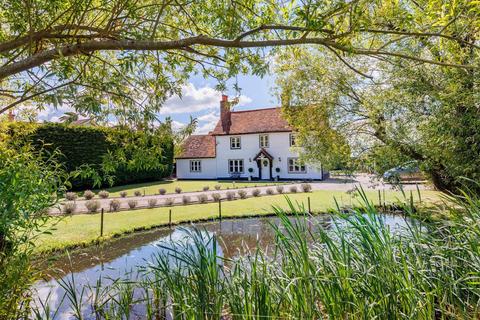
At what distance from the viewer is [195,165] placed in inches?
1489

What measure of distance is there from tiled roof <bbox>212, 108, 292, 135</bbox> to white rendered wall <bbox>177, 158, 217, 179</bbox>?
3603 mm

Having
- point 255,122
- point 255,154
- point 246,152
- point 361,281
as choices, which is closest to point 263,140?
point 255,154

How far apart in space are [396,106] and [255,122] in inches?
974

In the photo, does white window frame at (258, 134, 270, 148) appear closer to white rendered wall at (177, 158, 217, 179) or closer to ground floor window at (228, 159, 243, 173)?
ground floor window at (228, 159, 243, 173)

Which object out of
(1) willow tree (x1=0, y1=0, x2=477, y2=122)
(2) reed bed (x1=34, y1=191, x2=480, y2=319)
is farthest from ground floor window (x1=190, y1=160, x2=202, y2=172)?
(2) reed bed (x1=34, y1=191, x2=480, y2=319)

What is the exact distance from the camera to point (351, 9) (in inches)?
128

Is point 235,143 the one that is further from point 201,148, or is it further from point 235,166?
point 201,148

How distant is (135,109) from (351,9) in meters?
2.74

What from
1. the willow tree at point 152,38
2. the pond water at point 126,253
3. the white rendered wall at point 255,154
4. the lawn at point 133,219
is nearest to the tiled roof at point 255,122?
the white rendered wall at point 255,154

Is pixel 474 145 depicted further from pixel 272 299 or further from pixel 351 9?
pixel 272 299

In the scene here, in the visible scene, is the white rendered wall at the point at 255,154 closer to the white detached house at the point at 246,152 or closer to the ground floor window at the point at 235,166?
the white detached house at the point at 246,152

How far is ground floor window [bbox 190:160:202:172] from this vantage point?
123ft

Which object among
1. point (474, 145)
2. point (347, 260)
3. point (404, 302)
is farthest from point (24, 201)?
point (474, 145)

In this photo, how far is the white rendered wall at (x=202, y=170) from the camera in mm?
36750
